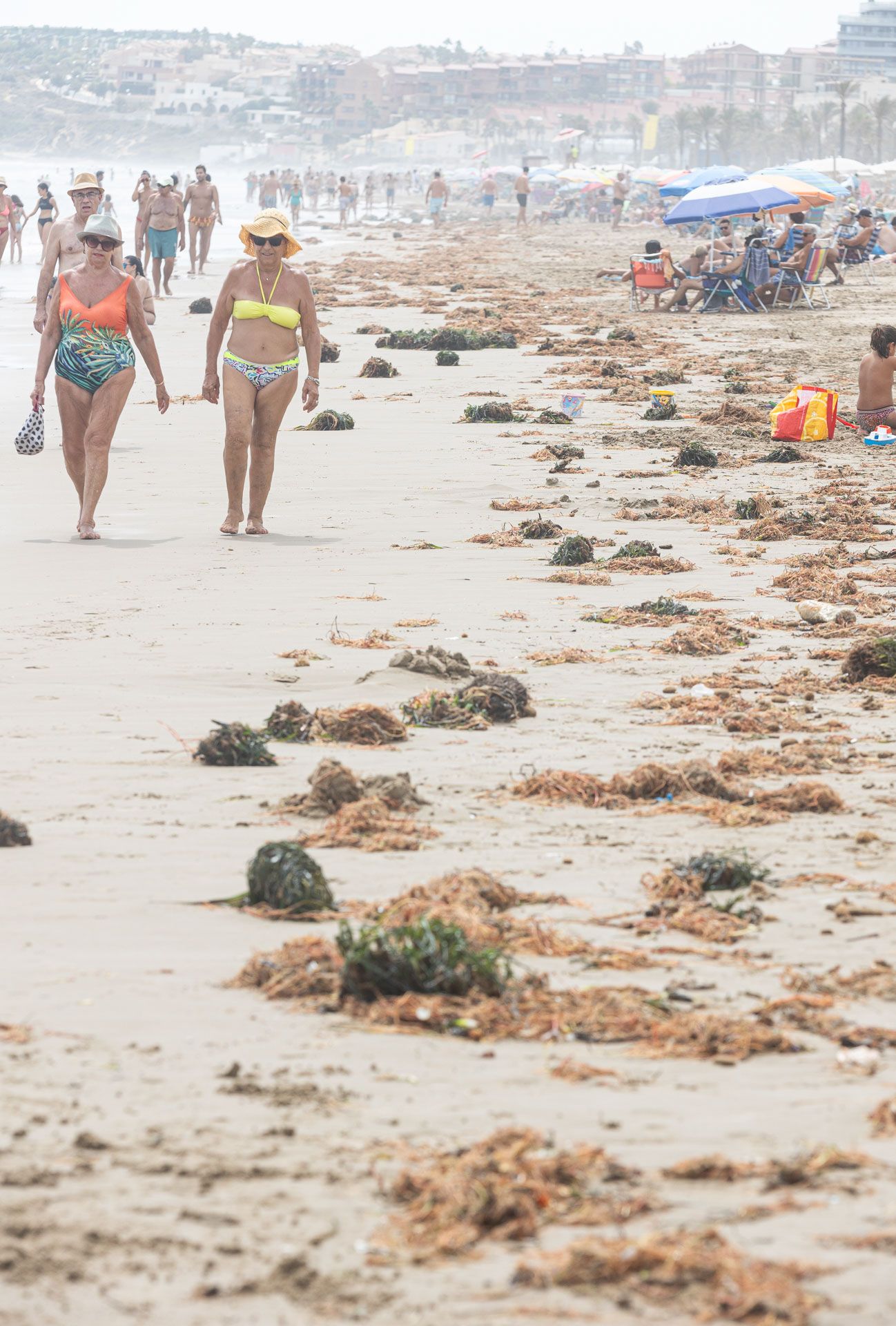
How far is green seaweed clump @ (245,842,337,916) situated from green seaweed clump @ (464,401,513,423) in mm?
9343

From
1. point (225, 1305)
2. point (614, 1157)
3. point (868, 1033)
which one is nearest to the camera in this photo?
point (225, 1305)

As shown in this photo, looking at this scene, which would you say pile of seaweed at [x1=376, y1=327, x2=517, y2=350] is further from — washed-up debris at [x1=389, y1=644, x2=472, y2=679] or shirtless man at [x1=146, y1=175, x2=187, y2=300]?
washed-up debris at [x1=389, y1=644, x2=472, y2=679]

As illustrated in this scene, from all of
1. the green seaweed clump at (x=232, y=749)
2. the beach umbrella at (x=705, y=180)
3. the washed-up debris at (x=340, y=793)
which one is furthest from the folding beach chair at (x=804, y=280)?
the washed-up debris at (x=340, y=793)

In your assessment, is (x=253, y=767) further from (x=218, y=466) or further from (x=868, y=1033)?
(x=218, y=466)

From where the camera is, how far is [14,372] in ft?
53.2

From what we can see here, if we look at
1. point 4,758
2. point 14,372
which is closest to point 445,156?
point 14,372

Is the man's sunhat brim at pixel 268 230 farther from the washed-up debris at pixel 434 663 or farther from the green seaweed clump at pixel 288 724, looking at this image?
the green seaweed clump at pixel 288 724

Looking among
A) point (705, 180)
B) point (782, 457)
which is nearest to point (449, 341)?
point (782, 457)

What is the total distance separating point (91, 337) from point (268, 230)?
3.43 feet

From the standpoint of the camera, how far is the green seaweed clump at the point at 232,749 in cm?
511

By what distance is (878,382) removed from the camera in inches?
481

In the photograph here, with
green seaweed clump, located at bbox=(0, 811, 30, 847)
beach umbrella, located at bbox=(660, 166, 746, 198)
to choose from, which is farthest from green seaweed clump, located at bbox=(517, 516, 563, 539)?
beach umbrella, located at bbox=(660, 166, 746, 198)

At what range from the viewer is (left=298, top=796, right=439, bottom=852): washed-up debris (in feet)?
14.6

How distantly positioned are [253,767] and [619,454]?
23.2 ft
